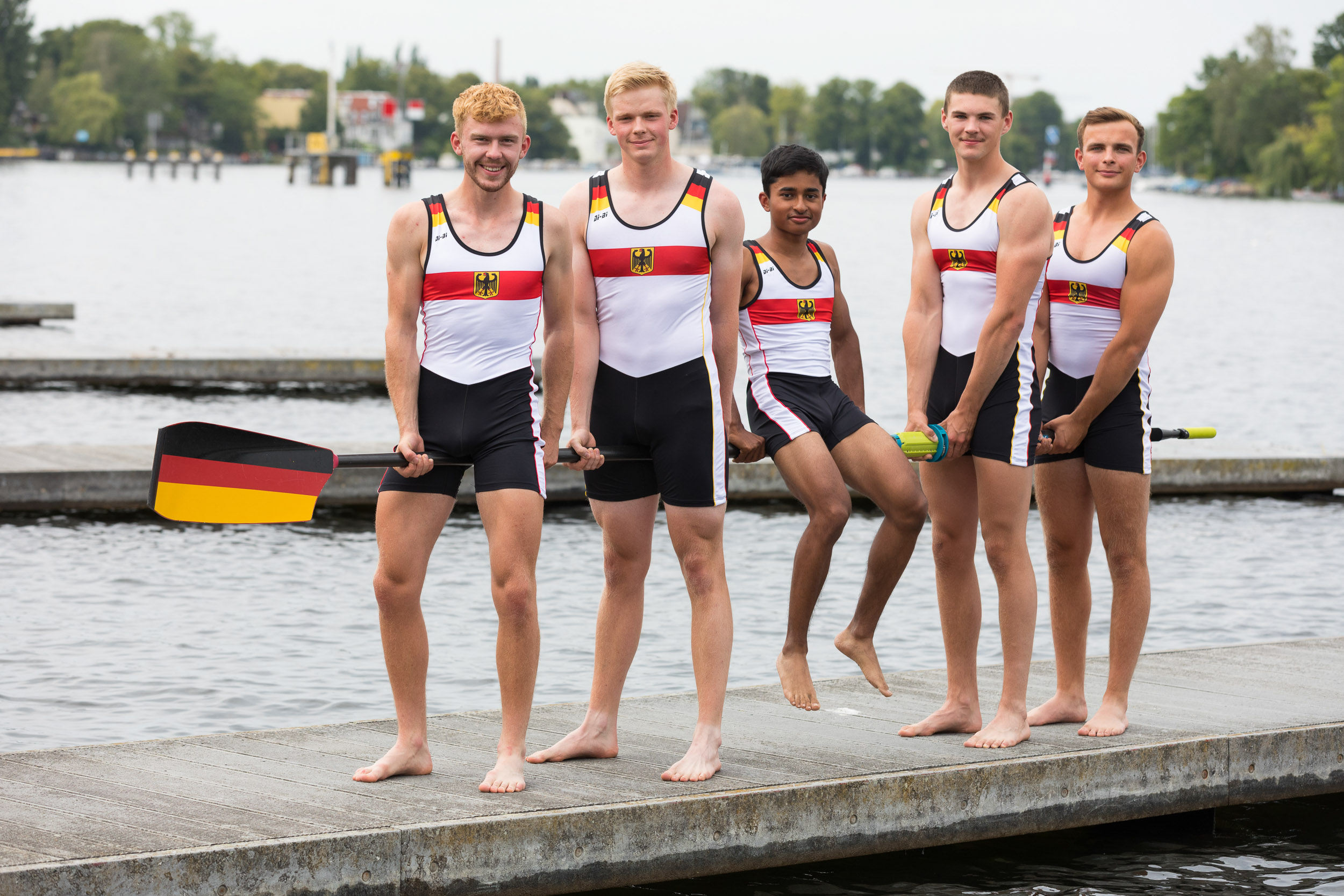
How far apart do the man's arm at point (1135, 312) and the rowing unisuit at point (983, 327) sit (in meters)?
0.27

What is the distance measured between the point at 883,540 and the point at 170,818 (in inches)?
107

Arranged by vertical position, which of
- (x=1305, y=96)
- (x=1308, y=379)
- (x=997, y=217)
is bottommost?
(x=1308, y=379)

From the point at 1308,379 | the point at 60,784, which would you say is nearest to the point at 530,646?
the point at 60,784

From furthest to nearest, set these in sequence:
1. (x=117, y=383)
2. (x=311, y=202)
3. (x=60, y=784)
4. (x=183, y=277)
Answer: (x=311, y=202) < (x=183, y=277) < (x=117, y=383) < (x=60, y=784)

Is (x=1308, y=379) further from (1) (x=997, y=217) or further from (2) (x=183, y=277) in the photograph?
(2) (x=183, y=277)

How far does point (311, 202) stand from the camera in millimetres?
121375

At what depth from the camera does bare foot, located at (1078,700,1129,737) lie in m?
6.62

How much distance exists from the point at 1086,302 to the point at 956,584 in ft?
3.87

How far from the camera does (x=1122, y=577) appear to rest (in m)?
6.67

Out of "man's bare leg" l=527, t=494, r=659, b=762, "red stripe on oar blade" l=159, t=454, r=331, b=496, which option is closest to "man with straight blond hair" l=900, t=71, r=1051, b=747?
"man's bare leg" l=527, t=494, r=659, b=762

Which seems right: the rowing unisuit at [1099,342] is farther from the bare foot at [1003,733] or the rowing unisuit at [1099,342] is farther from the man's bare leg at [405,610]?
the man's bare leg at [405,610]

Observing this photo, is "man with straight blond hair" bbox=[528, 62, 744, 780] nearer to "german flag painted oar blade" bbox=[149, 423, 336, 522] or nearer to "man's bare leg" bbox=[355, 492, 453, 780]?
"man's bare leg" bbox=[355, 492, 453, 780]

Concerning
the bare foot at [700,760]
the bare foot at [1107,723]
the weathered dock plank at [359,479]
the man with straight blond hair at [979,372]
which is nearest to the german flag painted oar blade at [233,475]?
the bare foot at [700,760]

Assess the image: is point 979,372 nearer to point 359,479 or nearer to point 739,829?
point 739,829
